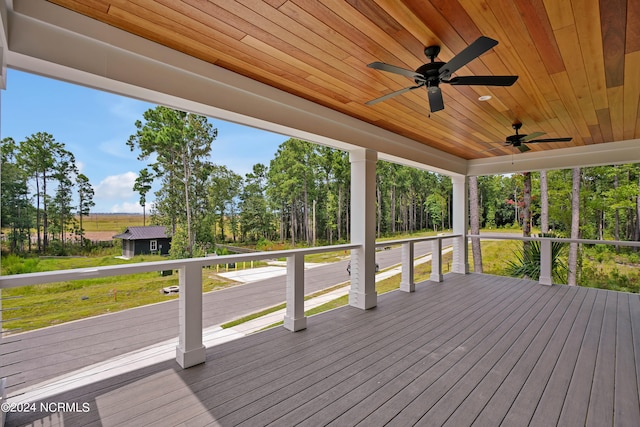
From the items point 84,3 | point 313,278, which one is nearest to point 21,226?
point 84,3

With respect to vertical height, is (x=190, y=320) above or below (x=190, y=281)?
below

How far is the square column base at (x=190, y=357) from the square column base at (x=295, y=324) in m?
0.95

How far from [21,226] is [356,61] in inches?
209

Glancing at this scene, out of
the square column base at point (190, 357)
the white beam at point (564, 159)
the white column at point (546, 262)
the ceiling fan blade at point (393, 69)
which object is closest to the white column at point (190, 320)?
the square column base at point (190, 357)

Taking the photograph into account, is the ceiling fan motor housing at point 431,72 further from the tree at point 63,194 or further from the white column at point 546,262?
the tree at point 63,194

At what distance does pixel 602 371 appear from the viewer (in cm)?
236

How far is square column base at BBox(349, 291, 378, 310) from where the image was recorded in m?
3.82

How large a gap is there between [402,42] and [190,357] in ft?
9.58

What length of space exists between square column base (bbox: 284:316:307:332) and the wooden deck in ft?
0.25

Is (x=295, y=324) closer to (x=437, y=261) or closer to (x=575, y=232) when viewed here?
(x=437, y=261)

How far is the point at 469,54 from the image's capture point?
1.70m

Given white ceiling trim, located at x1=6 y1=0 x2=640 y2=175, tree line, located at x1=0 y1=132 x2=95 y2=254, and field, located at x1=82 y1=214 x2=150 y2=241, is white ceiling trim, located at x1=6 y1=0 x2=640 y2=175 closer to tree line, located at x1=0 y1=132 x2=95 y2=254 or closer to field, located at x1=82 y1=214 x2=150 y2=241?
tree line, located at x1=0 y1=132 x2=95 y2=254

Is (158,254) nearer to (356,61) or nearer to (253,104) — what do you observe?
(253,104)

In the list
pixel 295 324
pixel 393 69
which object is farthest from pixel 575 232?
pixel 393 69
